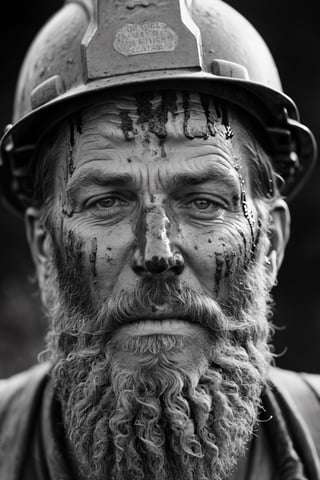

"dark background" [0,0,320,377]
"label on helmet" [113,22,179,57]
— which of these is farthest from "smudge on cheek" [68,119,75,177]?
"dark background" [0,0,320,377]

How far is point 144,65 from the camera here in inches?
104

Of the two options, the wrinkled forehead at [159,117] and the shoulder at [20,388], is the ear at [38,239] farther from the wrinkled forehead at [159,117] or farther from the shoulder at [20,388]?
the wrinkled forehead at [159,117]

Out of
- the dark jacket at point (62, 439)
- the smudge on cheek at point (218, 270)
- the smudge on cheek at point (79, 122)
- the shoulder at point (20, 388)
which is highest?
the smudge on cheek at point (79, 122)

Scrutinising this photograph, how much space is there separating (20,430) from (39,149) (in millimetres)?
895

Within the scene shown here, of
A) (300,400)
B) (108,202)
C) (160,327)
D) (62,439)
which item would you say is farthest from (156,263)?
(300,400)

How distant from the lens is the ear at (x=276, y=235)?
118 inches

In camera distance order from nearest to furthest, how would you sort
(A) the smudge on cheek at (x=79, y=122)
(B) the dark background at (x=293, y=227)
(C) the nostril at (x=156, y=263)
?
(C) the nostril at (x=156, y=263) < (A) the smudge on cheek at (x=79, y=122) < (B) the dark background at (x=293, y=227)

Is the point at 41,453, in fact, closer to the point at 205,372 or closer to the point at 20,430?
the point at 20,430

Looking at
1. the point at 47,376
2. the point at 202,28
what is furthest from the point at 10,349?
the point at 202,28

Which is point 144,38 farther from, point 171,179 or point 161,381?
point 161,381

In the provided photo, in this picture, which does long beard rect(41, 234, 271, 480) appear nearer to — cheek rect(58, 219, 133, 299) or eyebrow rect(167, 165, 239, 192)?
cheek rect(58, 219, 133, 299)

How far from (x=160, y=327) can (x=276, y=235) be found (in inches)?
26.7

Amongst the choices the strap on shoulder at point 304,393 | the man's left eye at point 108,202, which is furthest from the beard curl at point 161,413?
the man's left eye at point 108,202

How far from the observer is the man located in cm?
256
